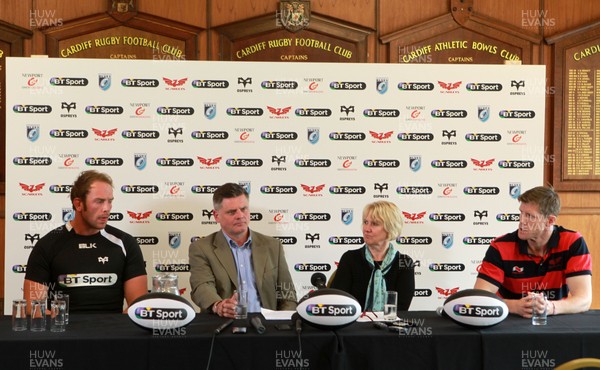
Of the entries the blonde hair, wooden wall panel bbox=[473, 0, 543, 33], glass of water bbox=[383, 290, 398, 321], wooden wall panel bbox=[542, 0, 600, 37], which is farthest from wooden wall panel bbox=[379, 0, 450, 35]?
glass of water bbox=[383, 290, 398, 321]

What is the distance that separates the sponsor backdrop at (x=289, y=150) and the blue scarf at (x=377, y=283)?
1.03 meters

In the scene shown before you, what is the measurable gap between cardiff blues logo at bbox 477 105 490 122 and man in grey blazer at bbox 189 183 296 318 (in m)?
1.77

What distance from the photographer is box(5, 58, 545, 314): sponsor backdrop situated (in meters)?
4.50

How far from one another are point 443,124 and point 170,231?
1.90 m

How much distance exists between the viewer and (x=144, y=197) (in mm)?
4547

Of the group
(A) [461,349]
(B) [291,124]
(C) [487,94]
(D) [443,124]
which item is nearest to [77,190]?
(B) [291,124]

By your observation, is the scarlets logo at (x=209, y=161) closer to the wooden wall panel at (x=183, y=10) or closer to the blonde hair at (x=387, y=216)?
the wooden wall panel at (x=183, y=10)

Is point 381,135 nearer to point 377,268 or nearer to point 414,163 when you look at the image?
point 414,163

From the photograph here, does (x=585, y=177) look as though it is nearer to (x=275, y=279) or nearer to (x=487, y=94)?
(x=487, y=94)

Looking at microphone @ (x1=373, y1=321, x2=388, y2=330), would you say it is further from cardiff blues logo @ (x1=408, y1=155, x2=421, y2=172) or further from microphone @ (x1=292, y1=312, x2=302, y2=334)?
cardiff blues logo @ (x1=408, y1=155, x2=421, y2=172)

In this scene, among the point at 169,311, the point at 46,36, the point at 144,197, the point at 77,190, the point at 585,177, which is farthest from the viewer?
the point at 585,177

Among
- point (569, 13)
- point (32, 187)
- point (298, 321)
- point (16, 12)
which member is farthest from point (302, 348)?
point (569, 13)

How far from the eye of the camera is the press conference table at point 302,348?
241cm

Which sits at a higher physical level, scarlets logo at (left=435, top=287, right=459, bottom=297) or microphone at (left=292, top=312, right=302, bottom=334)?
microphone at (left=292, top=312, right=302, bottom=334)
